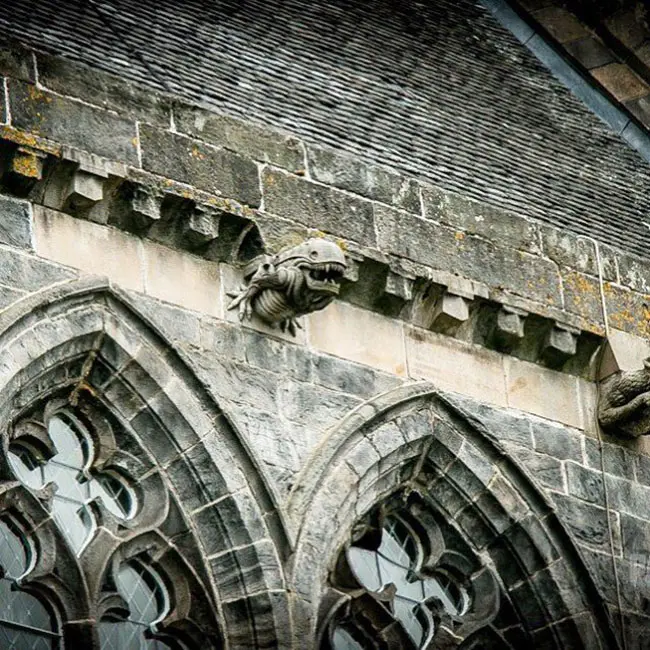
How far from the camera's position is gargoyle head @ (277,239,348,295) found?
15.9 meters

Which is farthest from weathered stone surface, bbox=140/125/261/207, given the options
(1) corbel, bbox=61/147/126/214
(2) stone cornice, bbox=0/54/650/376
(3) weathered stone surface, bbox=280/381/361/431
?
(3) weathered stone surface, bbox=280/381/361/431

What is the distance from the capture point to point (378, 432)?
16.3 metres

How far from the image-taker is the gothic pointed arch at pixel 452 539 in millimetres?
16250

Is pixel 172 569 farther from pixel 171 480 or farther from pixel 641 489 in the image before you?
pixel 641 489

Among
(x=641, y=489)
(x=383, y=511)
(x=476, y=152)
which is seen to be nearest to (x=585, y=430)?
(x=641, y=489)

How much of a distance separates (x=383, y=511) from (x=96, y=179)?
8.34 ft

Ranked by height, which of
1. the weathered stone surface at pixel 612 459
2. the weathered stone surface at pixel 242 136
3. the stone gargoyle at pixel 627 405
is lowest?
the weathered stone surface at pixel 612 459

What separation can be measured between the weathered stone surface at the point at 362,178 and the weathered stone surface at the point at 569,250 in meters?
1.03

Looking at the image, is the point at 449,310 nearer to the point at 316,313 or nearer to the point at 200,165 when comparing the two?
the point at 316,313

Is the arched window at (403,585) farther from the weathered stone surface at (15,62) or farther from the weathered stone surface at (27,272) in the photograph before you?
the weathered stone surface at (15,62)

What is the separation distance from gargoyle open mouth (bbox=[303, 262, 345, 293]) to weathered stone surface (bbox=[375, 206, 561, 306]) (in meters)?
0.88

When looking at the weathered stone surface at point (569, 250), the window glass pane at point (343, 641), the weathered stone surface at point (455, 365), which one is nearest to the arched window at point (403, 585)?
the window glass pane at point (343, 641)

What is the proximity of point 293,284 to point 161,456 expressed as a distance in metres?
1.21

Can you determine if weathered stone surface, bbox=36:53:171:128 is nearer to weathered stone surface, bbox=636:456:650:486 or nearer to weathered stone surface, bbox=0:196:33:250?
weathered stone surface, bbox=0:196:33:250
